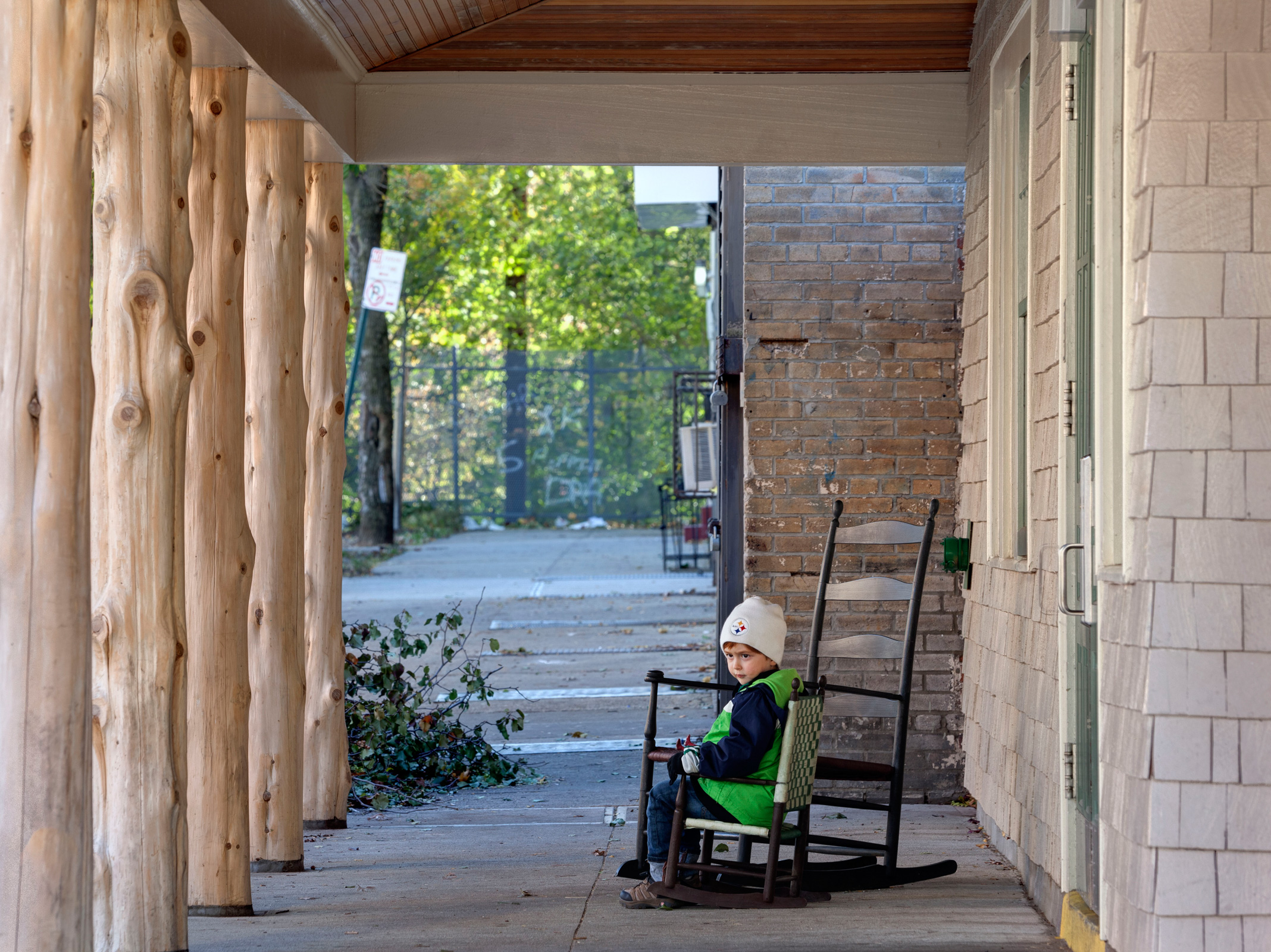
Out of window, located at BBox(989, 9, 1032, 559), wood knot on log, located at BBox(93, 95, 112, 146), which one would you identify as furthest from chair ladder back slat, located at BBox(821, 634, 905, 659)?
wood knot on log, located at BBox(93, 95, 112, 146)

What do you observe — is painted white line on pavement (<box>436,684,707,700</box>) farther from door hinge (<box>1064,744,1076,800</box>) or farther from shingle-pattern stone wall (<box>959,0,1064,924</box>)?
door hinge (<box>1064,744,1076,800</box>)

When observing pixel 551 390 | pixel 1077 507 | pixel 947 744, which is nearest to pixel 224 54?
pixel 1077 507

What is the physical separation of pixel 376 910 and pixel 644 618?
30.7 feet

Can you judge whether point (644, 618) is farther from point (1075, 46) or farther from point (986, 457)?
point (1075, 46)

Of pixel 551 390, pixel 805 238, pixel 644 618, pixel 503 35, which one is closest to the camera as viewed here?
pixel 503 35

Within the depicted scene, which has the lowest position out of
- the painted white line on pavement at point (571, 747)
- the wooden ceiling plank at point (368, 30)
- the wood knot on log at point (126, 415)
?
the painted white line on pavement at point (571, 747)

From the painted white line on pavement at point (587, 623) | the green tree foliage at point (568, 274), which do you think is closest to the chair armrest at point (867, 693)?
the painted white line on pavement at point (587, 623)

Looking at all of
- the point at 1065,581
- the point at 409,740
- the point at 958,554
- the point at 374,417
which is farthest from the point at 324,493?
the point at 374,417

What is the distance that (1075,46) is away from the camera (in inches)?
168

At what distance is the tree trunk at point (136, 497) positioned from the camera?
3998 mm

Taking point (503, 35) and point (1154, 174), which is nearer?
point (1154, 174)

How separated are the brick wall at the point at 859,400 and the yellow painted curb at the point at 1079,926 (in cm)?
234

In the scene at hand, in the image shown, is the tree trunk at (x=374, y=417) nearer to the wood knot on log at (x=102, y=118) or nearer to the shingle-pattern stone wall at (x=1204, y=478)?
the wood knot on log at (x=102, y=118)

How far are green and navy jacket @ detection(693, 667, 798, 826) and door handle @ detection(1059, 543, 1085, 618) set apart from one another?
91cm
